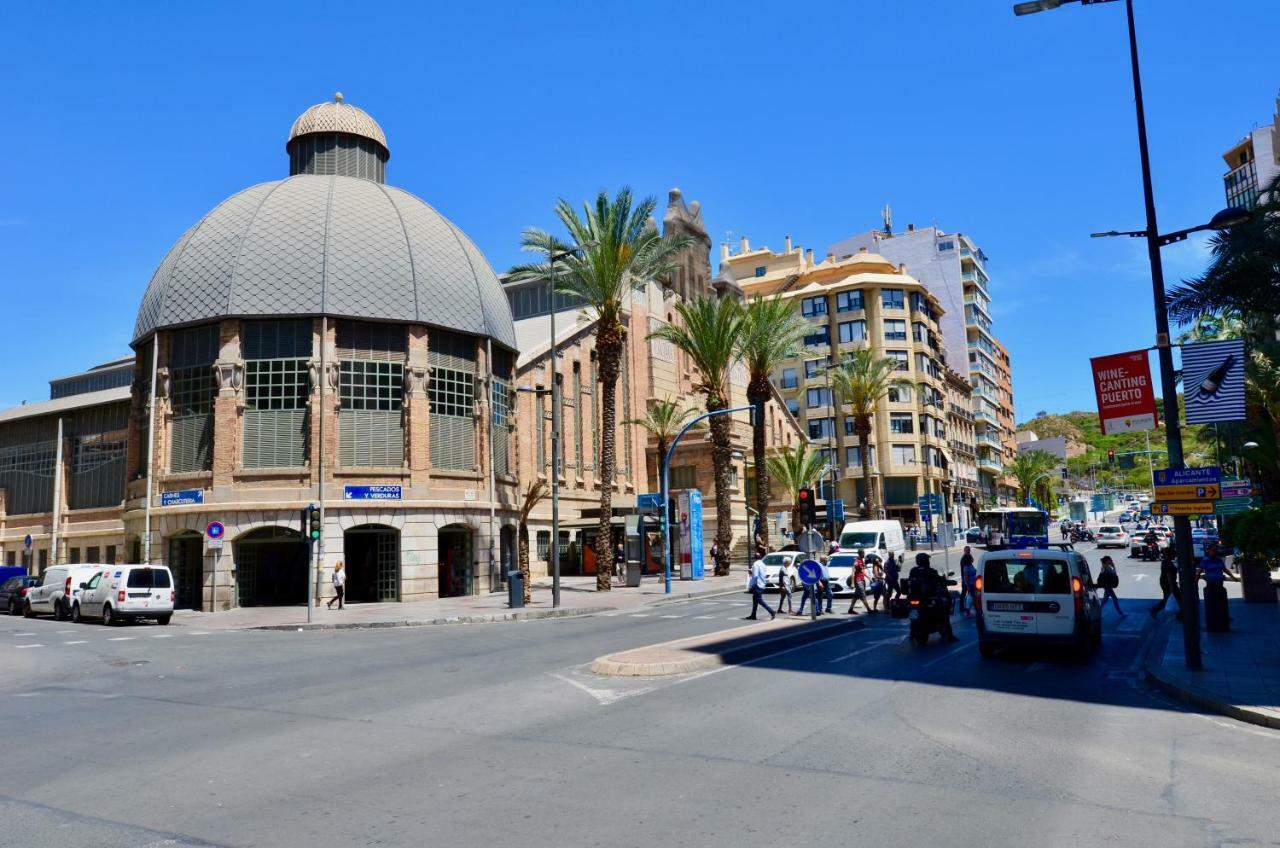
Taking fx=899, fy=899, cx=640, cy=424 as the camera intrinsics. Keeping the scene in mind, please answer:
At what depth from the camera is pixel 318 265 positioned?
1341 inches

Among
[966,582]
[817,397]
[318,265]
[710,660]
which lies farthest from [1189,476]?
[817,397]

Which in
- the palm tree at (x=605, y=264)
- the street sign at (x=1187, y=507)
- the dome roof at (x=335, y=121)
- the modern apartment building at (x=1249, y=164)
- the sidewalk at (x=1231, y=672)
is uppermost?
the modern apartment building at (x=1249, y=164)

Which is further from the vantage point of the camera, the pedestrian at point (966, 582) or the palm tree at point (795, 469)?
the palm tree at point (795, 469)

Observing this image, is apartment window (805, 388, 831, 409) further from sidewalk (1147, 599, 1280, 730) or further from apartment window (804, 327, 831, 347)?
sidewalk (1147, 599, 1280, 730)

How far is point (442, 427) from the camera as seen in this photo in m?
35.2

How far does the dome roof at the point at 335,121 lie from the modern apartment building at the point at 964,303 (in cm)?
6865

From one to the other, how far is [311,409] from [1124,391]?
27.6m

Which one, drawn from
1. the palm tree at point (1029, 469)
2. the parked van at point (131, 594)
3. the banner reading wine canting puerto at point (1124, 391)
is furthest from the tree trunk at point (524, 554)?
the palm tree at point (1029, 469)

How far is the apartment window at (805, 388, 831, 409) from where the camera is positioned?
83188 mm

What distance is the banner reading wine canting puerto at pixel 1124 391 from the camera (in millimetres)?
12680

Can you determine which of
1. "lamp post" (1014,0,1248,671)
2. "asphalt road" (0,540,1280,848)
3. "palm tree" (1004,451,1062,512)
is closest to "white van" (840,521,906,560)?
"asphalt road" (0,540,1280,848)

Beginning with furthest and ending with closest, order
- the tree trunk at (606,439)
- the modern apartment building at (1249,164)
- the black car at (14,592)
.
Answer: the modern apartment building at (1249,164) → the tree trunk at (606,439) → the black car at (14,592)

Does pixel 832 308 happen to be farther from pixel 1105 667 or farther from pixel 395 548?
pixel 1105 667

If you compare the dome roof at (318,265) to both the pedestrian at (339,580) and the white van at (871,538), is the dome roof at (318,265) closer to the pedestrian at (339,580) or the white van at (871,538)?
the pedestrian at (339,580)
